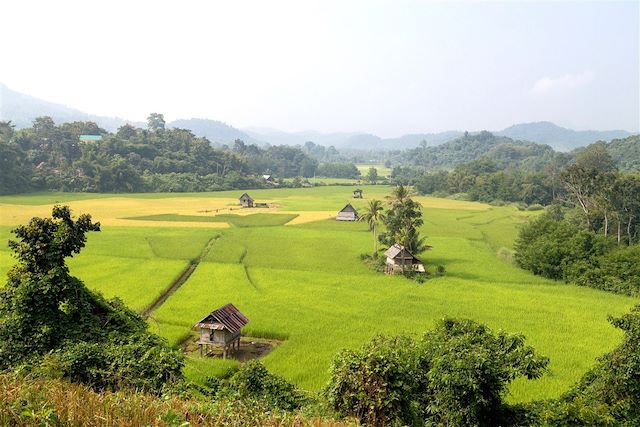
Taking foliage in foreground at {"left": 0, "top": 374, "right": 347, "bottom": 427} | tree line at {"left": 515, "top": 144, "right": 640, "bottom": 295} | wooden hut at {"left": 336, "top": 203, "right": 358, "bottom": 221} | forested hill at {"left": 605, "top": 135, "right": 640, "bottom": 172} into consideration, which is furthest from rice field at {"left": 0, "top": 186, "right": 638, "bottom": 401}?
forested hill at {"left": 605, "top": 135, "right": 640, "bottom": 172}

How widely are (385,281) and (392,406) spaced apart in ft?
53.4

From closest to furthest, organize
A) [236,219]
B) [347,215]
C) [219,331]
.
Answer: [219,331], [236,219], [347,215]

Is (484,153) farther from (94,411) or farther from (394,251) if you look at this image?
(94,411)

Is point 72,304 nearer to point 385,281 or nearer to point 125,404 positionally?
point 125,404

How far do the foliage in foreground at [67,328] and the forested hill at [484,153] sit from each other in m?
124

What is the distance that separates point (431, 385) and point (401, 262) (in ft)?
57.3

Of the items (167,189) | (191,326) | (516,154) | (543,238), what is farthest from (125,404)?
(516,154)

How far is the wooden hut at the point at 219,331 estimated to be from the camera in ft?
48.9

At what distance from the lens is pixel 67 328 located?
11062 mm

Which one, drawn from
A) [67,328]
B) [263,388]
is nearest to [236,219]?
[67,328]

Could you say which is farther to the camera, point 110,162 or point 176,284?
point 110,162

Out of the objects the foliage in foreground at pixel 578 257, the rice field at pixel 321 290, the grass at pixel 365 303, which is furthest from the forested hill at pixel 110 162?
the foliage in foreground at pixel 578 257

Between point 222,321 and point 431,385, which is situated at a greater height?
point 431,385


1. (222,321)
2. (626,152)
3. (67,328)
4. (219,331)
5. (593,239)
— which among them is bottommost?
(219,331)
